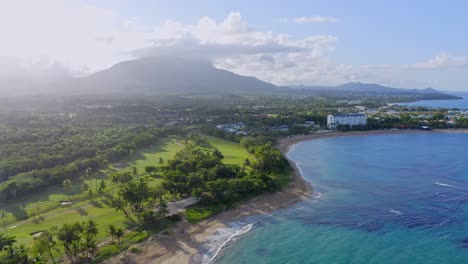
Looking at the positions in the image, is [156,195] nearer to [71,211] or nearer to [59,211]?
[71,211]

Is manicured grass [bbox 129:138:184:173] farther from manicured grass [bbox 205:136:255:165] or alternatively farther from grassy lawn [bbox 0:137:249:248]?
manicured grass [bbox 205:136:255:165]

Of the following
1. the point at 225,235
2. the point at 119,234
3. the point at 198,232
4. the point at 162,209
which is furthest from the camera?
the point at 162,209

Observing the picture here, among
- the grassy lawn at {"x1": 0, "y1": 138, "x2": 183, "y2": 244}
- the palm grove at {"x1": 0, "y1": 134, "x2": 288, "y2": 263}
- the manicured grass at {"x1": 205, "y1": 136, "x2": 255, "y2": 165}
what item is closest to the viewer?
the palm grove at {"x1": 0, "y1": 134, "x2": 288, "y2": 263}

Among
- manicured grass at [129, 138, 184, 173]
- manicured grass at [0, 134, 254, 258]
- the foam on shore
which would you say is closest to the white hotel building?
manicured grass at [129, 138, 184, 173]

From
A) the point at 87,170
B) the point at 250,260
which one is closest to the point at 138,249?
the point at 250,260

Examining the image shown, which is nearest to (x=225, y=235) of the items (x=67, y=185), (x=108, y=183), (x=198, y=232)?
(x=198, y=232)
